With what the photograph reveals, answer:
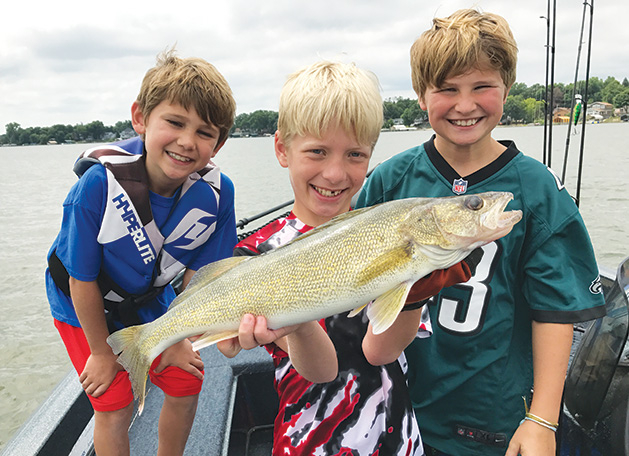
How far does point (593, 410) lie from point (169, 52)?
3663 millimetres

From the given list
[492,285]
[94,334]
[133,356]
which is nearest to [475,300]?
[492,285]

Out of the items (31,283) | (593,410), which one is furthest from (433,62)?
(31,283)

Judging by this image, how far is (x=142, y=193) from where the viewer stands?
2836 mm

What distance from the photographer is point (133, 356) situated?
2.07 meters

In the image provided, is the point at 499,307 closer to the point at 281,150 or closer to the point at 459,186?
the point at 459,186

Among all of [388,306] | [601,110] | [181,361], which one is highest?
[388,306]

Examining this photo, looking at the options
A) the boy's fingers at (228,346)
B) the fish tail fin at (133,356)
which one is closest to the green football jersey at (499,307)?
the boy's fingers at (228,346)

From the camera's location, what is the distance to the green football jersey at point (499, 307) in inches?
80.4

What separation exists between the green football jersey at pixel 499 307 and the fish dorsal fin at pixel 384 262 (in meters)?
0.69

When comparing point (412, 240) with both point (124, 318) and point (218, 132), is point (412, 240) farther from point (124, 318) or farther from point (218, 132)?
point (124, 318)

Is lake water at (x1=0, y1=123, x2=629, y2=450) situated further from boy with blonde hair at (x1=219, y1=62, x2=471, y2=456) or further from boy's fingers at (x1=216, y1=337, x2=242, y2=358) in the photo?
boy's fingers at (x1=216, y1=337, x2=242, y2=358)

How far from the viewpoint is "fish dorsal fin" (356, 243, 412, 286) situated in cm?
165

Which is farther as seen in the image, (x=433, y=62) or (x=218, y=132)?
(x=218, y=132)

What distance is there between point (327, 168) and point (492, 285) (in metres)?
1.03
